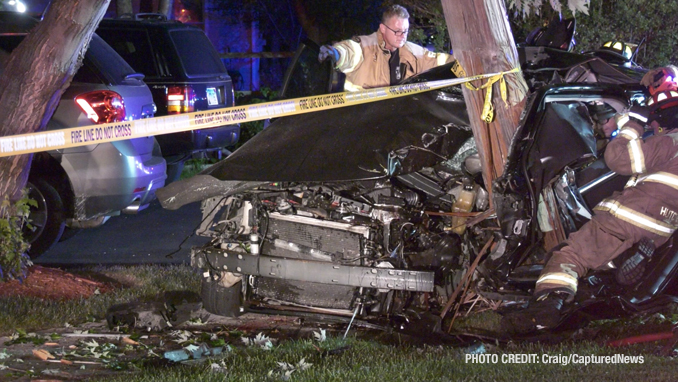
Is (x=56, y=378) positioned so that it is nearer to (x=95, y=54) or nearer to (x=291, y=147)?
(x=291, y=147)

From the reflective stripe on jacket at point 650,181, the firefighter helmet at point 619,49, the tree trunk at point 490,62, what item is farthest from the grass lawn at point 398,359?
the firefighter helmet at point 619,49

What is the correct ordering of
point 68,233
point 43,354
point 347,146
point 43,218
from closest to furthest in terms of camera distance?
point 43,354, point 347,146, point 43,218, point 68,233

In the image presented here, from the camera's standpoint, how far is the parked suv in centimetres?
642

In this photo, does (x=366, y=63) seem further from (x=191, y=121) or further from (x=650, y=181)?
(x=650, y=181)

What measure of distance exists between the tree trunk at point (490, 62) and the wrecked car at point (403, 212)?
0.14 meters

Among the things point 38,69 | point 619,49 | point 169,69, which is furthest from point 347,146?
point 169,69

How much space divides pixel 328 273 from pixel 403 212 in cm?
58

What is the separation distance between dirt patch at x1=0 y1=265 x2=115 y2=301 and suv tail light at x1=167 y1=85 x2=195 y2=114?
3.76m

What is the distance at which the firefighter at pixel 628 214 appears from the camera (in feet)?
14.3

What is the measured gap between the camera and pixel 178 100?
9.49 m

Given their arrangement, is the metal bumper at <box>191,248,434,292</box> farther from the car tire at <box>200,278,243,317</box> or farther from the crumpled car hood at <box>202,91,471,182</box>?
the crumpled car hood at <box>202,91,471,182</box>

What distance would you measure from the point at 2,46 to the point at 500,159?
4304 mm

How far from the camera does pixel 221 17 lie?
2056cm

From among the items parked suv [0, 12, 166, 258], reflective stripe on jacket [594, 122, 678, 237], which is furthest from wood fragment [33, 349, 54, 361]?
reflective stripe on jacket [594, 122, 678, 237]
